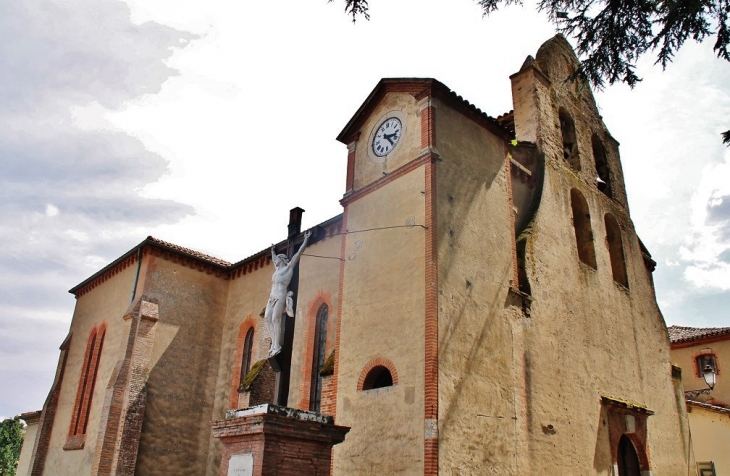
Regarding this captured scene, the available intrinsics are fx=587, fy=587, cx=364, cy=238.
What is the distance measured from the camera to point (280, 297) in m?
12.9

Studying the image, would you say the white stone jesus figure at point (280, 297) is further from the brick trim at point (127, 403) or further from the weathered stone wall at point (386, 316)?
the brick trim at point (127, 403)

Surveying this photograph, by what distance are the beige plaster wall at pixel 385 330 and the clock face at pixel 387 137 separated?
96 centimetres

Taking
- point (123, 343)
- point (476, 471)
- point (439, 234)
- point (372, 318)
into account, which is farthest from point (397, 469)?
point (123, 343)

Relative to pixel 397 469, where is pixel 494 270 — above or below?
above

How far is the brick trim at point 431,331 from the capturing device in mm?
9492

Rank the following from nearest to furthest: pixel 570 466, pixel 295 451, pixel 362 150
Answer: pixel 295 451 < pixel 570 466 < pixel 362 150

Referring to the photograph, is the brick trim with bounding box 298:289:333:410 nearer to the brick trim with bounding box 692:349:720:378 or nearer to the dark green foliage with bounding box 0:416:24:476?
the brick trim with bounding box 692:349:720:378

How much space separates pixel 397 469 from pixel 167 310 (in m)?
10.5

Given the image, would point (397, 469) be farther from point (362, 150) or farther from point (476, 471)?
point (362, 150)

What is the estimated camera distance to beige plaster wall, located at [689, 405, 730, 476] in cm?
1816

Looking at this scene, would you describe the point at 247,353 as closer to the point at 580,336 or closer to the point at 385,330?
Answer: the point at 385,330

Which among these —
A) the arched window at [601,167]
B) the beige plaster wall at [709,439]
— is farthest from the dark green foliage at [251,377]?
the beige plaster wall at [709,439]

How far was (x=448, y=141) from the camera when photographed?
12.3m

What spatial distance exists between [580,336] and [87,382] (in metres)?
15.0
